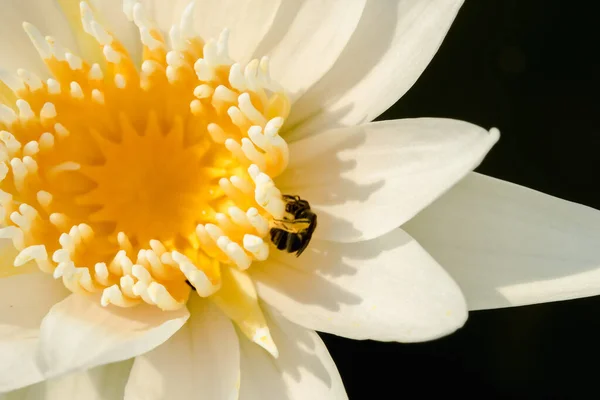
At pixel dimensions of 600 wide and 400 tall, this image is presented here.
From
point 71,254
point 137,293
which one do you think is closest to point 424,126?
point 137,293

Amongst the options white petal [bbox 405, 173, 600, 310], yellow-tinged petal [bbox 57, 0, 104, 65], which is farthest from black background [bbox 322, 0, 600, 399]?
yellow-tinged petal [bbox 57, 0, 104, 65]

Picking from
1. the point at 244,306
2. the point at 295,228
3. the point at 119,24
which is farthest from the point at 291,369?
the point at 119,24

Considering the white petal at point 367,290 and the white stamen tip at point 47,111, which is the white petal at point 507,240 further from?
the white stamen tip at point 47,111

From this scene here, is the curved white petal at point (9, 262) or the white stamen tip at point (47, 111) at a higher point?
the white stamen tip at point (47, 111)

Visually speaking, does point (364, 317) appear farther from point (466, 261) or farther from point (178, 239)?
point (178, 239)

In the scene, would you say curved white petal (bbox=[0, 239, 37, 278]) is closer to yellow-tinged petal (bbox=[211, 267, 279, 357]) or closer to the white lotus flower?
the white lotus flower

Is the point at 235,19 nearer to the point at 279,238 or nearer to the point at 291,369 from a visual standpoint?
the point at 279,238

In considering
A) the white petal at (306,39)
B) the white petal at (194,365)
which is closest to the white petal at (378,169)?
the white petal at (306,39)
